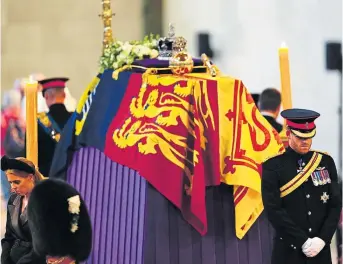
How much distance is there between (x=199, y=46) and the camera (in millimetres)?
10641

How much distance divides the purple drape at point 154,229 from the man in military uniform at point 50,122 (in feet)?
2.67

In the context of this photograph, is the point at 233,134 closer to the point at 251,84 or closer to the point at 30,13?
the point at 251,84

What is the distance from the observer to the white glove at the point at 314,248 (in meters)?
5.01

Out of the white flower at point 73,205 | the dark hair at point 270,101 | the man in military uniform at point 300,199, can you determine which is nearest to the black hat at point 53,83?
the dark hair at point 270,101

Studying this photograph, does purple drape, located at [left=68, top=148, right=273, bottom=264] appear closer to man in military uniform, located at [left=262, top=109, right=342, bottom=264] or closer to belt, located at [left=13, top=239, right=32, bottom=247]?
man in military uniform, located at [left=262, top=109, right=342, bottom=264]

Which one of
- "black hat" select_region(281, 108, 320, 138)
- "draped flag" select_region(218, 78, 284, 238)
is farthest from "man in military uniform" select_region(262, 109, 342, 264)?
"draped flag" select_region(218, 78, 284, 238)

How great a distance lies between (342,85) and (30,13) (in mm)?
3688

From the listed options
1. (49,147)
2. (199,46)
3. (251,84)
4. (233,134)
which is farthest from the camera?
(199,46)

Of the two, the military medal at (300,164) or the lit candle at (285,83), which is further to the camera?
the lit candle at (285,83)

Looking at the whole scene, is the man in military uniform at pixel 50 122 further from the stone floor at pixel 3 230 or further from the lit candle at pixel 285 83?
the lit candle at pixel 285 83

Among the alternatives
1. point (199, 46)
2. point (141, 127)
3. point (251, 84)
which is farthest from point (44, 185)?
point (199, 46)

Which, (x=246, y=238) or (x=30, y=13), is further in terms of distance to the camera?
(x=30, y=13)

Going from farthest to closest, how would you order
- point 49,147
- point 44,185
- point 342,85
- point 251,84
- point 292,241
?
point 251,84 < point 342,85 < point 49,147 < point 292,241 < point 44,185

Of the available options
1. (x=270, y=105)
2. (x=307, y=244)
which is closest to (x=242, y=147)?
(x=307, y=244)
